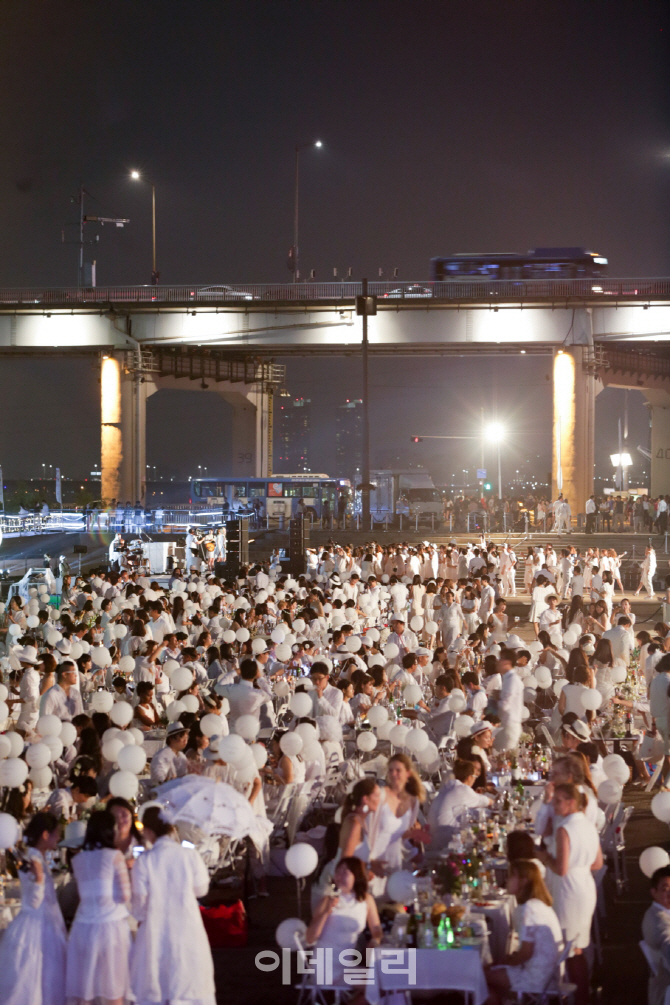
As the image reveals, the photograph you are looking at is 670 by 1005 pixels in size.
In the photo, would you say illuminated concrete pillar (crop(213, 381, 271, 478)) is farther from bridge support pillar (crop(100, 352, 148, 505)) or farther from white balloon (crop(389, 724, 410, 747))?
white balloon (crop(389, 724, 410, 747))

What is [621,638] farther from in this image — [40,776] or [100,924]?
[100,924]

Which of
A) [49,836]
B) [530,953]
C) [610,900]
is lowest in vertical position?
[610,900]

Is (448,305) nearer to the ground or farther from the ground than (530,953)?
farther from the ground

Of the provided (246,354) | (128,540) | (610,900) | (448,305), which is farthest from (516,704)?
(246,354)

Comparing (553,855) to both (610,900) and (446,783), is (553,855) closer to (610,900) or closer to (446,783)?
(446,783)

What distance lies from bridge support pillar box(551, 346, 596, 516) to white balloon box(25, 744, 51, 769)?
3450cm

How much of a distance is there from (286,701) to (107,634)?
3.20m

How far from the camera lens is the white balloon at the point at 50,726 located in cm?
767

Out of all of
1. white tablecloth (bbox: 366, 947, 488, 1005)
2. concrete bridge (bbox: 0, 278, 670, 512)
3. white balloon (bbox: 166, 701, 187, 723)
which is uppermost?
concrete bridge (bbox: 0, 278, 670, 512)

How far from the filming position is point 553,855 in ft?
18.3

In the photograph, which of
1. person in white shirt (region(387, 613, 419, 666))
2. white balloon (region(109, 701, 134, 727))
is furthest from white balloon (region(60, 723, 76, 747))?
person in white shirt (region(387, 613, 419, 666))

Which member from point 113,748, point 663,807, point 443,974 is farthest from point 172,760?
point 663,807

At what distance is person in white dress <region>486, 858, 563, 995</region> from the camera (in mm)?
5051

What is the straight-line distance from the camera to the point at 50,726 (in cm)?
769
